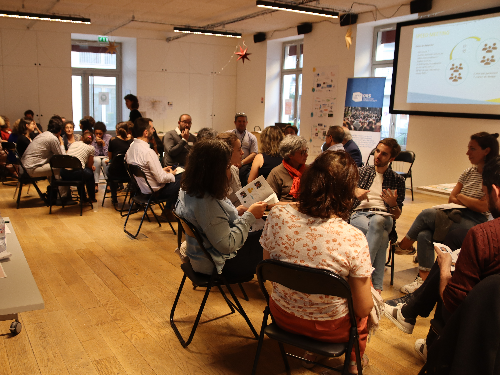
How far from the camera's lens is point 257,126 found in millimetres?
12125

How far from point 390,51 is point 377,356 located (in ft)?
25.5

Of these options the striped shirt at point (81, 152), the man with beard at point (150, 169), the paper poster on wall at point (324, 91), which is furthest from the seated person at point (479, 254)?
the paper poster on wall at point (324, 91)

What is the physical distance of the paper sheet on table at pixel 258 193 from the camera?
2.77 metres

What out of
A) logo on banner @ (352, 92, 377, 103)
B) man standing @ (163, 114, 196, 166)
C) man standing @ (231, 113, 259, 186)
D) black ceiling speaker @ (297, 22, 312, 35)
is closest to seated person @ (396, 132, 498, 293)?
man standing @ (231, 113, 259, 186)

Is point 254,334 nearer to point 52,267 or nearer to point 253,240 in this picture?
point 253,240

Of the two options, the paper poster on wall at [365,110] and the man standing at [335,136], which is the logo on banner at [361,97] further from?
the man standing at [335,136]

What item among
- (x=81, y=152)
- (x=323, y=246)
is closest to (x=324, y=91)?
(x=81, y=152)

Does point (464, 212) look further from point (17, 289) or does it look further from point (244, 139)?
point (244, 139)

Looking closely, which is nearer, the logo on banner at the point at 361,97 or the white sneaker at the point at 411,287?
the white sneaker at the point at 411,287

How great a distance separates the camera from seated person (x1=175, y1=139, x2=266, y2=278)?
2410 mm

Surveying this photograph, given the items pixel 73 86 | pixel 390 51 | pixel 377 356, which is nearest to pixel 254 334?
pixel 377 356

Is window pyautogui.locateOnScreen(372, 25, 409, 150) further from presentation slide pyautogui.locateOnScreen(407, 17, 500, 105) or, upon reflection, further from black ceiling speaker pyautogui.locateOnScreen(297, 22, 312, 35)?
black ceiling speaker pyautogui.locateOnScreen(297, 22, 312, 35)

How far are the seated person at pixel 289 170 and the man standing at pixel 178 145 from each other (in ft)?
7.62

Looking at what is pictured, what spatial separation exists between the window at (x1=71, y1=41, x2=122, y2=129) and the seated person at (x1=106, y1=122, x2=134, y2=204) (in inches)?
236
